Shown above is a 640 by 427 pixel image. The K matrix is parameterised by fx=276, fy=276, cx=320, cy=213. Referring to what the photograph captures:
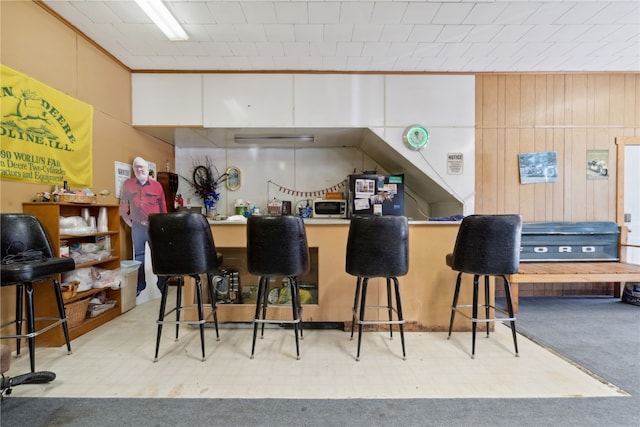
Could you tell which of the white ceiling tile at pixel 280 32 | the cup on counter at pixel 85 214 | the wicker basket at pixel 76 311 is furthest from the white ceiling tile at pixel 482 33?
the wicker basket at pixel 76 311

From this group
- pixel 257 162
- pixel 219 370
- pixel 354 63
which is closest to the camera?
pixel 219 370

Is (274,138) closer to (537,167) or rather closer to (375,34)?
(375,34)

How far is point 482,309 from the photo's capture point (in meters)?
2.62

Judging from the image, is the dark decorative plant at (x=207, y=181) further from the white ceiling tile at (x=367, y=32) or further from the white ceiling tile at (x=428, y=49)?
the white ceiling tile at (x=428, y=49)

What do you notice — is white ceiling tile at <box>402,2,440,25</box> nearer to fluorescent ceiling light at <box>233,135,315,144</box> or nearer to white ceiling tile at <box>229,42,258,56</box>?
white ceiling tile at <box>229,42,258,56</box>

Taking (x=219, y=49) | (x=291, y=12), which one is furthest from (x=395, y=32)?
(x=219, y=49)

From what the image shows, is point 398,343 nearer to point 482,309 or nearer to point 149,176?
point 482,309

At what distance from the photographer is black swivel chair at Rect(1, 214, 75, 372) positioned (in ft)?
5.77

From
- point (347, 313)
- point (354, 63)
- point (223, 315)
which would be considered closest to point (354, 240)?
point (347, 313)

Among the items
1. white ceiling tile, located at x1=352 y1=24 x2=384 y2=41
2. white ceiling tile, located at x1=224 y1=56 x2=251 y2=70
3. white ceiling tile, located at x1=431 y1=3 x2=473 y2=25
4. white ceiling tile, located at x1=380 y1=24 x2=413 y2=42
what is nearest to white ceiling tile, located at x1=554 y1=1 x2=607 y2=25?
white ceiling tile, located at x1=431 y1=3 x2=473 y2=25

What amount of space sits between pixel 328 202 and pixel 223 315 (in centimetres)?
208

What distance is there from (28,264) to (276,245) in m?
1.61

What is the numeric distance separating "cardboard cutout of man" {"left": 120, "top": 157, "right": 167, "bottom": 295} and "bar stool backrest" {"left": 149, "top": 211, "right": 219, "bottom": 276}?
1576 millimetres

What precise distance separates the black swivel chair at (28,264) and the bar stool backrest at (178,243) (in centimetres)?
70
